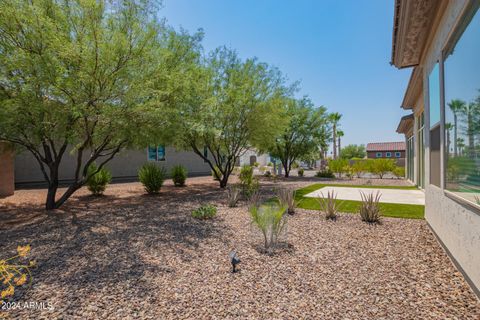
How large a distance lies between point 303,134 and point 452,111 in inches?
672

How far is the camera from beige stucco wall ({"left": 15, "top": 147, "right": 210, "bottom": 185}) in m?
13.5

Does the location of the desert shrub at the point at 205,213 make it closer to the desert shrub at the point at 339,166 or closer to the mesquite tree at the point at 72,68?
the mesquite tree at the point at 72,68

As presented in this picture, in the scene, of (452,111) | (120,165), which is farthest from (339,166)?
(452,111)

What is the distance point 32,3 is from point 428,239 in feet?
32.0

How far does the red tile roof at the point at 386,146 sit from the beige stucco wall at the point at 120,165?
39.0 m

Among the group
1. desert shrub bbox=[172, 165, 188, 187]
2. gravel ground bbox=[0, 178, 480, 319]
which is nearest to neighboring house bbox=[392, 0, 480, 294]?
gravel ground bbox=[0, 178, 480, 319]

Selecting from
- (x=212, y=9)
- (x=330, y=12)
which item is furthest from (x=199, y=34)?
(x=330, y=12)

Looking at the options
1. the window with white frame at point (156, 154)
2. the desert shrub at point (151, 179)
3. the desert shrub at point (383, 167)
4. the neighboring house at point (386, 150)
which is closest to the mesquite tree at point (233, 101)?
the desert shrub at point (151, 179)

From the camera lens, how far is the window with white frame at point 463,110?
103 inches

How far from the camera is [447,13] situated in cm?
354

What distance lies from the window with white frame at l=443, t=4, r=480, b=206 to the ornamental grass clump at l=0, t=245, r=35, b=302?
3.98 meters

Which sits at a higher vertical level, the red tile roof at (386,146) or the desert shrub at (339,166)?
the red tile roof at (386,146)

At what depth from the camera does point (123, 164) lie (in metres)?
17.7

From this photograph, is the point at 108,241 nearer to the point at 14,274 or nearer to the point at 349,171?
the point at 14,274
